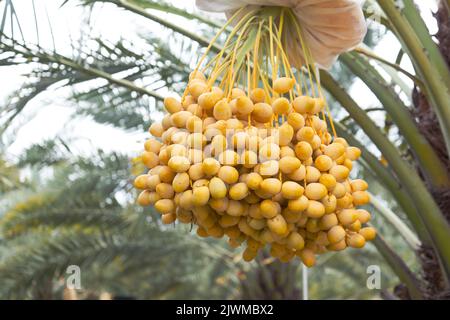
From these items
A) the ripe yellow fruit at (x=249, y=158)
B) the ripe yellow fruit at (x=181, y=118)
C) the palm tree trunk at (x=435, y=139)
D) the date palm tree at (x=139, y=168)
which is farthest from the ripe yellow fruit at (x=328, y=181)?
the palm tree trunk at (x=435, y=139)

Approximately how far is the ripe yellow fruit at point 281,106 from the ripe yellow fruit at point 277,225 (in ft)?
0.50

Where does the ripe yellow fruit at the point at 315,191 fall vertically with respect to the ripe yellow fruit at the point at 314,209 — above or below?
above

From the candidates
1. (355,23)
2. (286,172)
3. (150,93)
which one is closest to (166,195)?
(286,172)

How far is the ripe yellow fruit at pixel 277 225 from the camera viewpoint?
888 millimetres

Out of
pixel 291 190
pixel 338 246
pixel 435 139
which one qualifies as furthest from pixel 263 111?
pixel 435 139

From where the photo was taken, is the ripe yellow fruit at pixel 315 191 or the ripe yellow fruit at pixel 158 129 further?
the ripe yellow fruit at pixel 158 129

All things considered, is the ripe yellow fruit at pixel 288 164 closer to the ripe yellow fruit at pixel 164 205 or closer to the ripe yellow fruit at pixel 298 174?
the ripe yellow fruit at pixel 298 174

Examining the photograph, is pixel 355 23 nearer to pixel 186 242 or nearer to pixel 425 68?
pixel 425 68

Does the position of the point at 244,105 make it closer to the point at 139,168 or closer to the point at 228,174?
the point at 228,174

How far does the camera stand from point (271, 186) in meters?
0.86

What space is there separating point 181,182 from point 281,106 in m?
0.18

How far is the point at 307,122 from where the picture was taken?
0.96 metres

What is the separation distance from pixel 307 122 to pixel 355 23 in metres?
0.21

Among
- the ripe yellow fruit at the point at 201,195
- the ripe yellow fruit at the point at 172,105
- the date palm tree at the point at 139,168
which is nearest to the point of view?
the ripe yellow fruit at the point at 201,195
